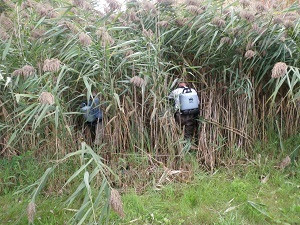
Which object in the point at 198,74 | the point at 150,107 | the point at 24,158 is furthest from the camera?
the point at 198,74

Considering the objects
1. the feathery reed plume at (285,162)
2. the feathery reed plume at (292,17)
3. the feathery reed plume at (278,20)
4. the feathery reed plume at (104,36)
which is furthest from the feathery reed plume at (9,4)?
the feathery reed plume at (285,162)

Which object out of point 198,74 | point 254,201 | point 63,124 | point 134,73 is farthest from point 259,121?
point 63,124

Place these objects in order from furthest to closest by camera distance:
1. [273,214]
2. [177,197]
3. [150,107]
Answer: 1. [150,107]
2. [177,197]
3. [273,214]

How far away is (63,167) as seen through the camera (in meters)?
3.00

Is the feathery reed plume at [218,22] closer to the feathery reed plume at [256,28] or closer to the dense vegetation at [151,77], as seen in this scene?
the dense vegetation at [151,77]

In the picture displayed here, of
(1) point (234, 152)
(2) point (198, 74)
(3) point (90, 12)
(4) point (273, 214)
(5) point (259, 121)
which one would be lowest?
(4) point (273, 214)

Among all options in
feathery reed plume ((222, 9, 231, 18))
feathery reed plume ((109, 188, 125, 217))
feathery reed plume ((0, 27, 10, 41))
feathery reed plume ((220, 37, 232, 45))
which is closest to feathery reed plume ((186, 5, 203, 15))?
feathery reed plume ((222, 9, 231, 18))

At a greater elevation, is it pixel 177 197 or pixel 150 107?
pixel 150 107

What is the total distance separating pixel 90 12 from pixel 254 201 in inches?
87.5

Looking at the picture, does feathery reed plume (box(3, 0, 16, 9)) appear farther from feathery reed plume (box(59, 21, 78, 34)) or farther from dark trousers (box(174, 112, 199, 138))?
dark trousers (box(174, 112, 199, 138))

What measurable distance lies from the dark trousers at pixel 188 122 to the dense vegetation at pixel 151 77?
8cm

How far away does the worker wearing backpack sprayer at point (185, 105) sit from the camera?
11.2 ft

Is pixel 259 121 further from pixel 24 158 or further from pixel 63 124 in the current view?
pixel 24 158

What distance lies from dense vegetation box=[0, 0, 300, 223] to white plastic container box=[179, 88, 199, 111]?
137 mm
